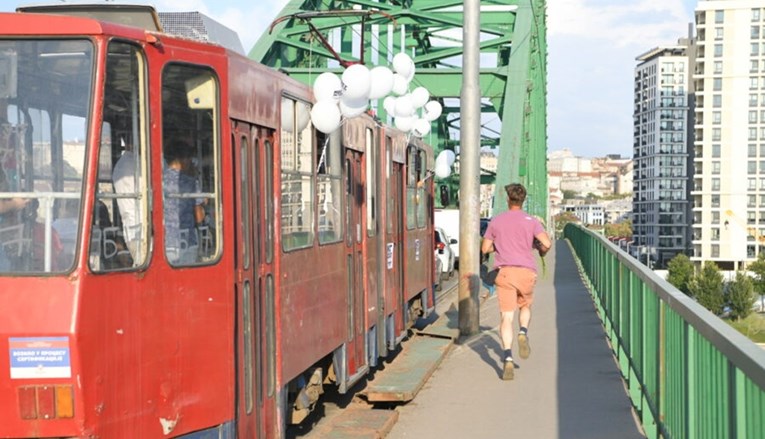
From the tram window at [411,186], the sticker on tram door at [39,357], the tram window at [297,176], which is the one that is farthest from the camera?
the tram window at [411,186]

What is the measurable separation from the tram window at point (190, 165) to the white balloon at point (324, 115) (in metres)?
2.17

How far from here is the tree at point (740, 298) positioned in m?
103

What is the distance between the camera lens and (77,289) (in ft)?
16.8

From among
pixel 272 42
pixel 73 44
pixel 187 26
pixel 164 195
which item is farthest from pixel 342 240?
pixel 272 42

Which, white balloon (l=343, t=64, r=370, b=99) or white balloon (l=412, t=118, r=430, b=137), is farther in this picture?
white balloon (l=412, t=118, r=430, b=137)

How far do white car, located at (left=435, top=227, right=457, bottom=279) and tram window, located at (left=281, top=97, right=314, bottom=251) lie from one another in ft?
56.8

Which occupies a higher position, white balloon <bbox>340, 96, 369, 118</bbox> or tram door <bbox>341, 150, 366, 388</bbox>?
white balloon <bbox>340, 96, 369, 118</bbox>

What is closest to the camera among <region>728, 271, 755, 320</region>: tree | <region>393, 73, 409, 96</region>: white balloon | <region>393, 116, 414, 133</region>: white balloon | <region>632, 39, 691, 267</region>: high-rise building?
<region>393, 73, 409, 96</region>: white balloon

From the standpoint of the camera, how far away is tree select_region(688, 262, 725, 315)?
4048 inches

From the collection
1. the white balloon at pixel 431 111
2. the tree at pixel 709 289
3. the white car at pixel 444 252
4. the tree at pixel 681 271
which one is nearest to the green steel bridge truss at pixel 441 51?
the white car at pixel 444 252

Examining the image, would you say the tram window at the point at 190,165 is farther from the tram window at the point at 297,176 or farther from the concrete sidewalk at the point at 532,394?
the concrete sidewalk at the point at 532,394

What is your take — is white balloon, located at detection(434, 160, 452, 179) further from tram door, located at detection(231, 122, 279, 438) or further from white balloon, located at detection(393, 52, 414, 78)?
tram door, located at detection(231, 122, 279, 438)

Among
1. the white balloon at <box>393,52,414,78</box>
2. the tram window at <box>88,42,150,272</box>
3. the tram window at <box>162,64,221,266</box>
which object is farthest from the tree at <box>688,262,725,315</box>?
the tram window at <box>88,42,150,272</box>

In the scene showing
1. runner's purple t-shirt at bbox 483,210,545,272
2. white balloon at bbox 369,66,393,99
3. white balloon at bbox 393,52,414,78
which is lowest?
runner's purple t-shirt at bbox 483,210,545,272
